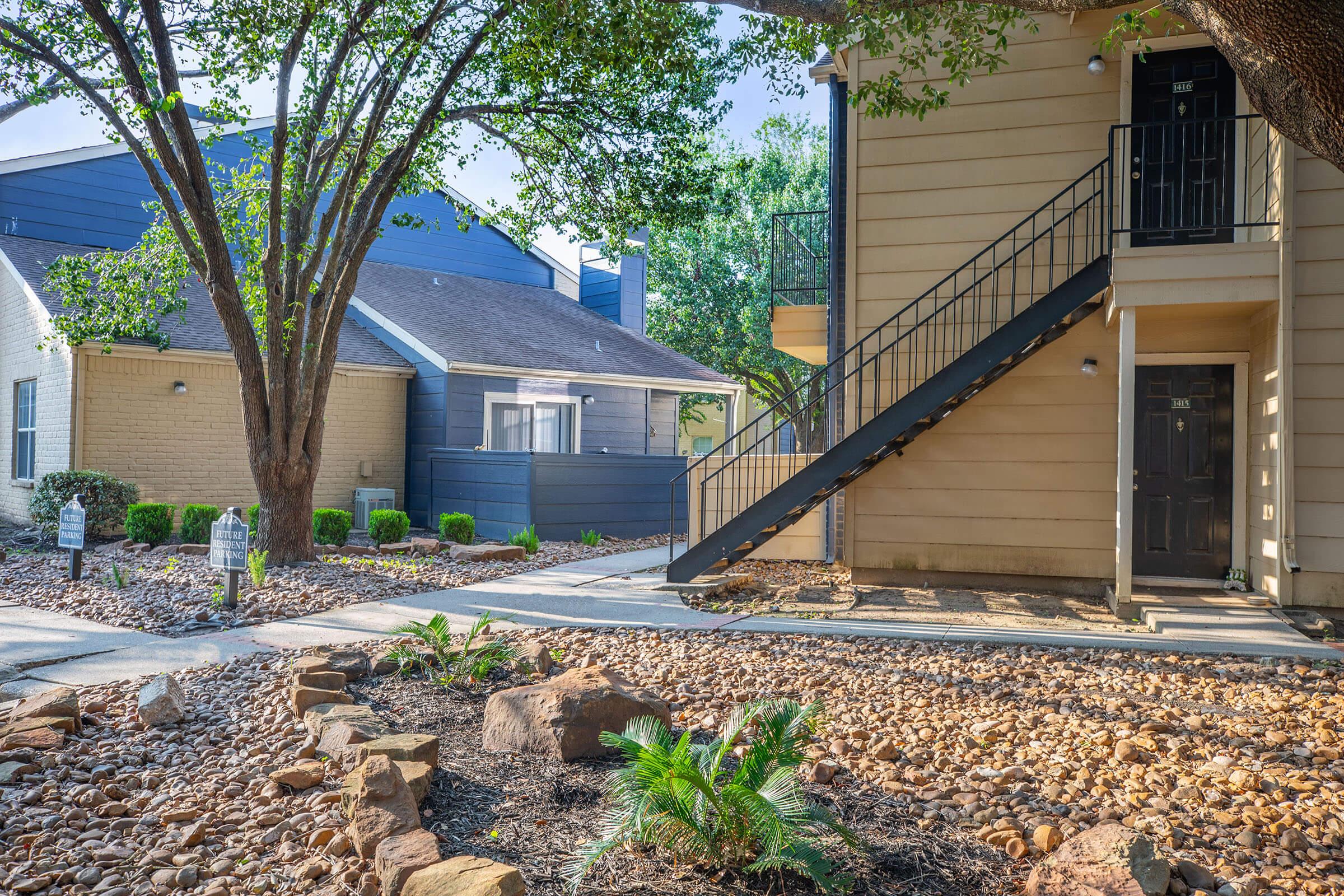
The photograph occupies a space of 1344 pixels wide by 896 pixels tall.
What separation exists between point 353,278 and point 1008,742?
722 centimetres

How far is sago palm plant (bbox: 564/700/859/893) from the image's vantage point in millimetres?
2354

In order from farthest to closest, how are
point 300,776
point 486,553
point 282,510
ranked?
point 486,553 → point 282,510 → point 300,776

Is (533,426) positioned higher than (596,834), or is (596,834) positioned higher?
(533,426)

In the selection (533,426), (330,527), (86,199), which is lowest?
(330,527)

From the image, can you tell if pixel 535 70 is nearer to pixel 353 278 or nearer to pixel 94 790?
pixel 353 278

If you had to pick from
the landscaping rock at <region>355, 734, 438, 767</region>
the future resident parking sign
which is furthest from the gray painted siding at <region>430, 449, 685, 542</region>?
the landscaping rock at <region>355, 734, 438, 767</region>

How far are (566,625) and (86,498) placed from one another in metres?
7.77

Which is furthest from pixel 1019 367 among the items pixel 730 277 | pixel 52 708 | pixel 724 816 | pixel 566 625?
pixel 730 277

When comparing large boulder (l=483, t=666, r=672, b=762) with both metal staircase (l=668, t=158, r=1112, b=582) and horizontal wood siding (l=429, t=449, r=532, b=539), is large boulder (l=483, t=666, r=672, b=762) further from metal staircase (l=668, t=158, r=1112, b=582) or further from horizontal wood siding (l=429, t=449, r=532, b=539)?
horizontal wood siding (l=429, t=449, r=532, b=539)

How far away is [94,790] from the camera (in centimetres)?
304

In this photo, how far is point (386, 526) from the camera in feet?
34.8

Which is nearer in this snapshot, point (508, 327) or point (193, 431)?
point (193, 431)

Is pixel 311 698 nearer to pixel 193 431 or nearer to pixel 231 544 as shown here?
pixel 231 544

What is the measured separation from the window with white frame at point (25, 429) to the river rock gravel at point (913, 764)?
33.8 ft
